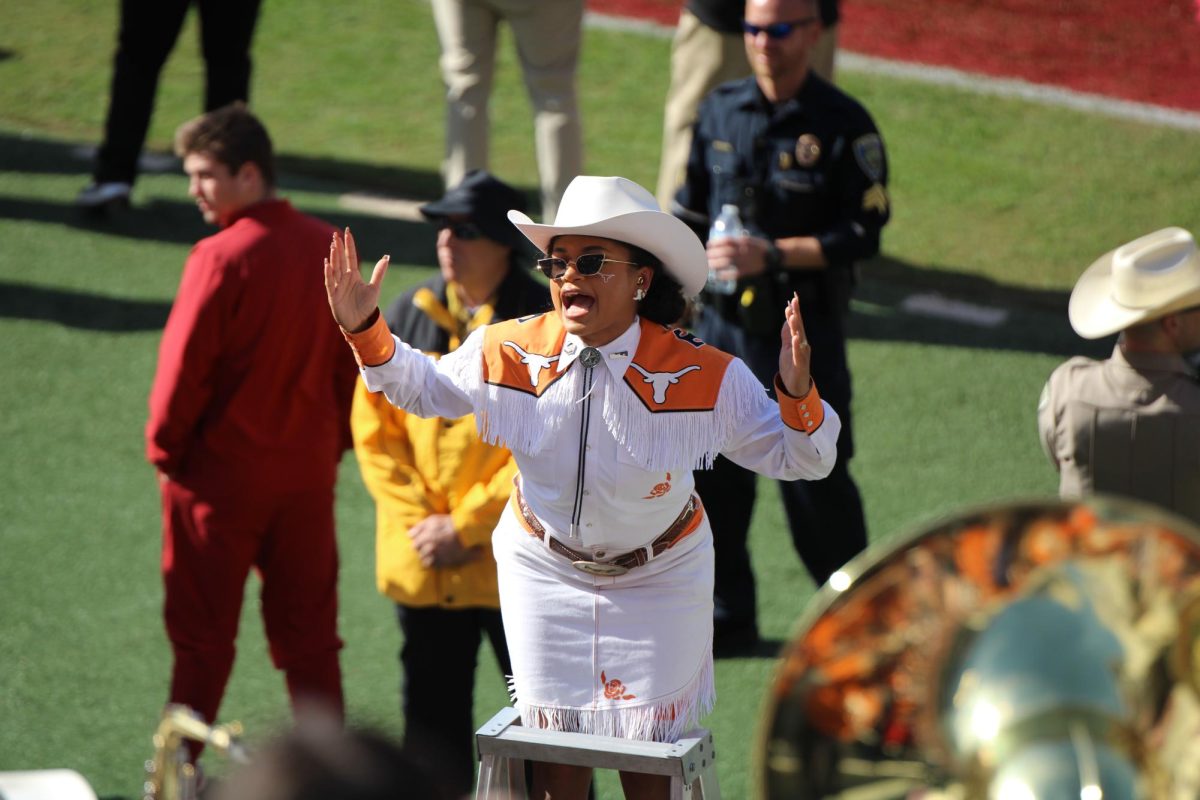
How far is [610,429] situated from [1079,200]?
638cm

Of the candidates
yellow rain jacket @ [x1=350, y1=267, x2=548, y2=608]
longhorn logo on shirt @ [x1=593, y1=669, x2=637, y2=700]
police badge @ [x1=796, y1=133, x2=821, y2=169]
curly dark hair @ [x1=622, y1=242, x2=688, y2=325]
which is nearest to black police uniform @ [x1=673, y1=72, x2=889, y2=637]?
police badge @ [x1=796, y1=133, x2=821, y2=169]

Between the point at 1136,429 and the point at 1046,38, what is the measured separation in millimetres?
8362

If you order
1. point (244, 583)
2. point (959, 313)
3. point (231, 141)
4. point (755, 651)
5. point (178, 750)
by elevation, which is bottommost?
point (755, 651)

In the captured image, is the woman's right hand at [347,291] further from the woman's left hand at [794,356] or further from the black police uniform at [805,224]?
the black police uniform at [805,224]

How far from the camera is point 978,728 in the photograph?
2314mm

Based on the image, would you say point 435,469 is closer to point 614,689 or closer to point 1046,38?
point 614,689

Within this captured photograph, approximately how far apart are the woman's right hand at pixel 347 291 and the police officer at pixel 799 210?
1.79 m

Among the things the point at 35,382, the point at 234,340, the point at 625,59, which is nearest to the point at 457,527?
the point at 234,340

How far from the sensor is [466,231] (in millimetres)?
4449

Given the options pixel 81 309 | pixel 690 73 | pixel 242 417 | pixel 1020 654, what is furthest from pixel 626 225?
pixel 81 309

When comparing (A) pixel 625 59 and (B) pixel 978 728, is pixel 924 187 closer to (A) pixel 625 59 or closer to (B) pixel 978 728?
(A) pixel 625 59

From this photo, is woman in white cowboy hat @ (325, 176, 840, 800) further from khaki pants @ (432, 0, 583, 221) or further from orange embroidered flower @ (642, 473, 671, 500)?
khaki pants @ (432, 0, 583, 221)

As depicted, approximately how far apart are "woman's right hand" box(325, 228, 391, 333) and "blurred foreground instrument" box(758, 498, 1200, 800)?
154cm

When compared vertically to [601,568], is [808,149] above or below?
above
